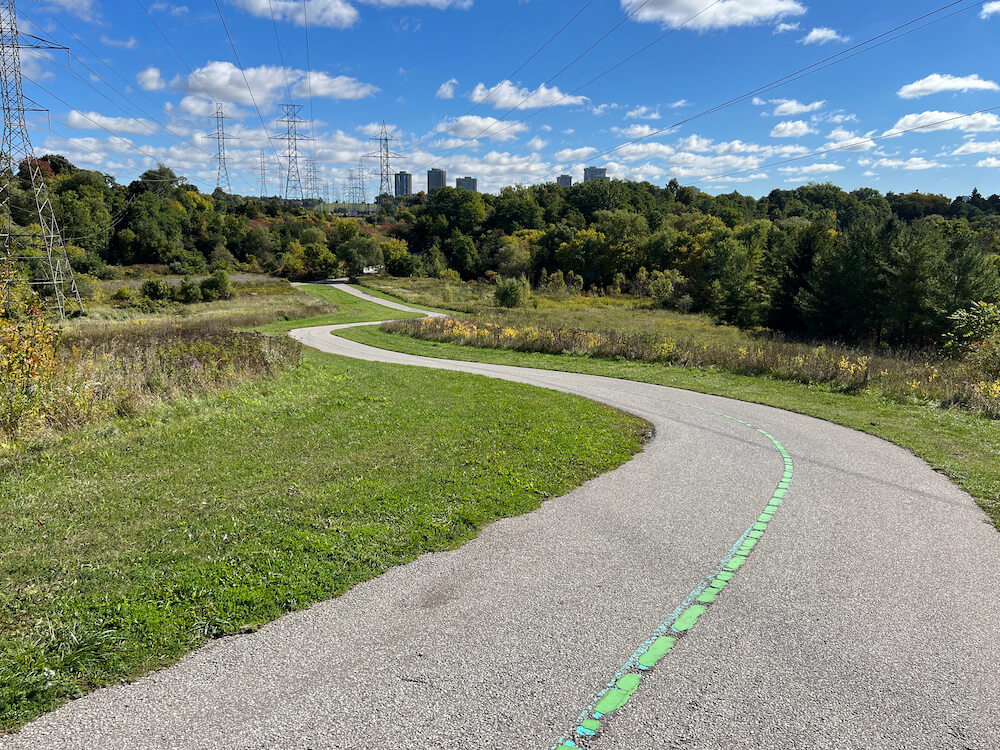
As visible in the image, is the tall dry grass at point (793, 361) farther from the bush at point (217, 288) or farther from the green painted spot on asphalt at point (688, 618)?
the bush at point (217, 288)

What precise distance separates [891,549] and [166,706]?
670cm

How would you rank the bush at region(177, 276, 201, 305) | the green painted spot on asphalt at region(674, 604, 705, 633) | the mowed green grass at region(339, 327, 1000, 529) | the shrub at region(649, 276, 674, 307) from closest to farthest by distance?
the green painted spot on asphalt at region(674, 604, 705, 633) → the mowed green grass at region(339, 327, 1000, 529) → the bush at region(177, 276, 201, 305) → the shrub at region(649, 276, 674, 307)

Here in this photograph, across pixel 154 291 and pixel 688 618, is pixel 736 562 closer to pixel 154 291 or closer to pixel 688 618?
pixel 688 618

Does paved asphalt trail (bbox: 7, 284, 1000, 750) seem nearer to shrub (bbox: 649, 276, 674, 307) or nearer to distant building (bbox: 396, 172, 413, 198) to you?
shrub (bbox: 649, 276, 674, 307)

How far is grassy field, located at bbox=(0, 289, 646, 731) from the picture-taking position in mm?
4176

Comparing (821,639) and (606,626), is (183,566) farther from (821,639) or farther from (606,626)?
(821,639)

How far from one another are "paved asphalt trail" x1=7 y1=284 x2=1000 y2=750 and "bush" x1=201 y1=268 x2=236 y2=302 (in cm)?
5334

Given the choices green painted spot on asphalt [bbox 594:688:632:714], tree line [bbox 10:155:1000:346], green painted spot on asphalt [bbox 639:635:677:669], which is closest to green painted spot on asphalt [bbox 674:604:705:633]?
green painted spot on asphalt [bbox 639:635:677:669]

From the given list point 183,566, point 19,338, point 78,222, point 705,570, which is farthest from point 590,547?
point 78,222

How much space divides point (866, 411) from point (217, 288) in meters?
53.5

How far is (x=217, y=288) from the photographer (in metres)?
53.5

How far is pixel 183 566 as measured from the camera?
5.05m

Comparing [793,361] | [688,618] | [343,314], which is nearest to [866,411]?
[793,361]

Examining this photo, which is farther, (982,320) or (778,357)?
(778,357)
